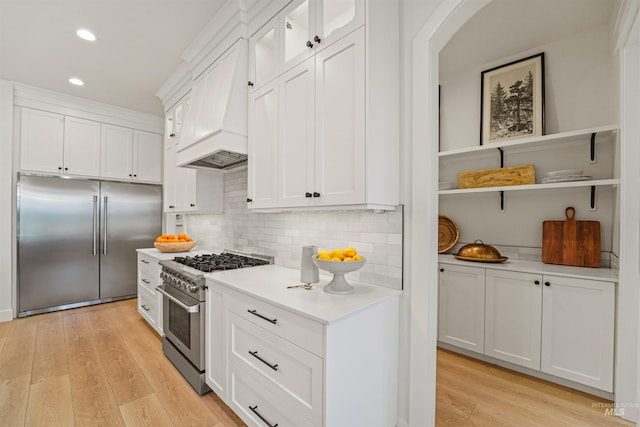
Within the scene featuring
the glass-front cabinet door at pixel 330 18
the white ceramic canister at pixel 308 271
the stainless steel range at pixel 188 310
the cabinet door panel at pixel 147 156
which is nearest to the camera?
the glass-front cabinet door at pixel 330 18

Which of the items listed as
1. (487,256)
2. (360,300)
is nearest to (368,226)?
(360,300)

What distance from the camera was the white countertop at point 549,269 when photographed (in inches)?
77.9

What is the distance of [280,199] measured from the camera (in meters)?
1.95

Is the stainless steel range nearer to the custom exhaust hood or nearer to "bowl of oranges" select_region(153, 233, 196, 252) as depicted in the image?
"bowl of oranges" select_region(153, 233, 196, 252)

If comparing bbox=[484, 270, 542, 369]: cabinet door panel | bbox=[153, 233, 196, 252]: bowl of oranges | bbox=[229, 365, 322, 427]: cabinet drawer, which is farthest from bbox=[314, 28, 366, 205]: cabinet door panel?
bbox=[153, 233, 196, 252]: bowl of oranges

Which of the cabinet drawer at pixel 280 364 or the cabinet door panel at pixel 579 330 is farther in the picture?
the cabinet door panel at pixel 579 330

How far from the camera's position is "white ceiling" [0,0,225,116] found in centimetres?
223

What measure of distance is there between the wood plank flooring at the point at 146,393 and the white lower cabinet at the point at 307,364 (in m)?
0.44

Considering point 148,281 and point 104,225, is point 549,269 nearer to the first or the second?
point 148,281

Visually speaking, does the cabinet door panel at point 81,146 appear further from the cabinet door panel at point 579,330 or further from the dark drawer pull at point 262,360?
the cabinet door panel at point 579,330

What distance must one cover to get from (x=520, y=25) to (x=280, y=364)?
9.85 ft

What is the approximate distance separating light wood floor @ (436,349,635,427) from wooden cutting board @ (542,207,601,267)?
3.15ft

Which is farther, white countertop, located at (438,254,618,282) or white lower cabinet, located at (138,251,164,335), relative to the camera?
white lower cabinet, located at (138,251,164,335)

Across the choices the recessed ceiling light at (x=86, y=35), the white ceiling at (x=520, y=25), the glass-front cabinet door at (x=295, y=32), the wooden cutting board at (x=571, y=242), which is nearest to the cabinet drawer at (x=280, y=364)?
the glass-front cabinet door at (x=295, y=32)
